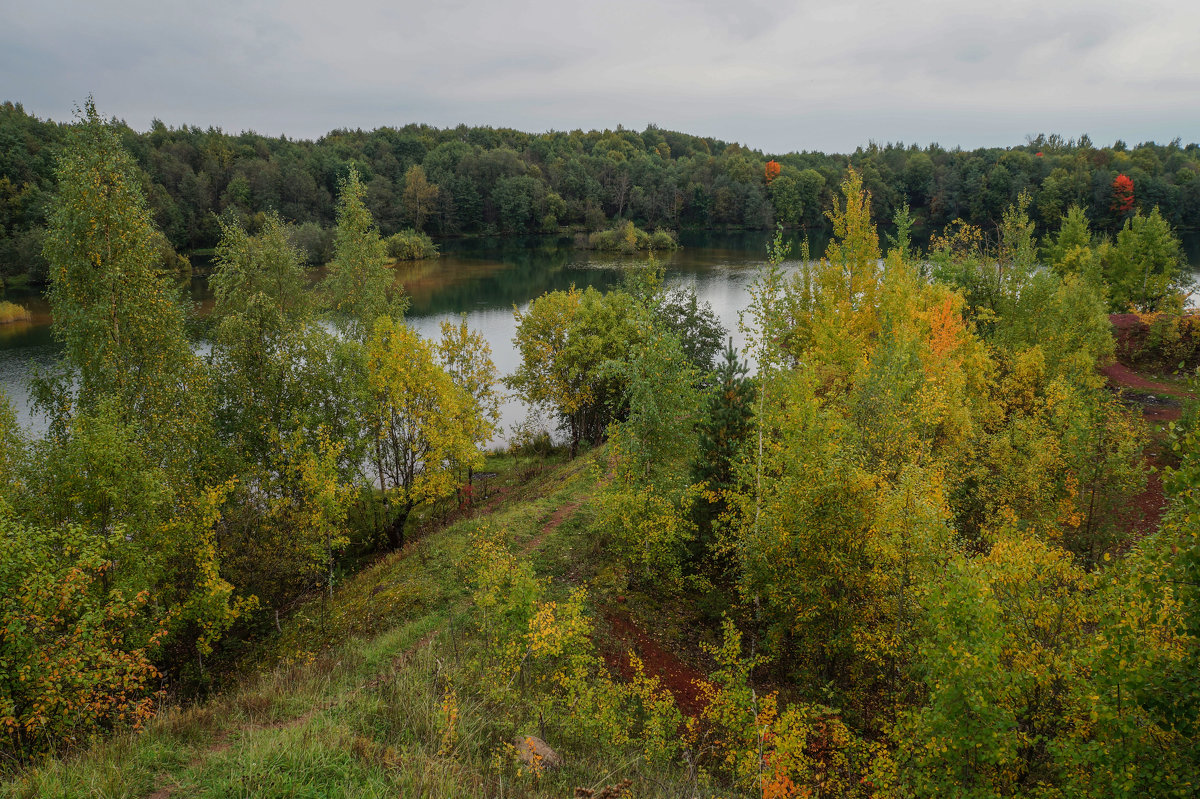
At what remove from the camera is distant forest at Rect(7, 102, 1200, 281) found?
88.9m

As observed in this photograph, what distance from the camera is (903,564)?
482 inches

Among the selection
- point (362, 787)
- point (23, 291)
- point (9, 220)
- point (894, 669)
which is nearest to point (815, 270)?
point (894, 669)

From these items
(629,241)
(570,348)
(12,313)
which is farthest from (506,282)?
(570,348)

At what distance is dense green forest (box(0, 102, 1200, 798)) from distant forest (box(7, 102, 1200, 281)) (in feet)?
206

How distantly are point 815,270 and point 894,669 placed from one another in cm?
2431

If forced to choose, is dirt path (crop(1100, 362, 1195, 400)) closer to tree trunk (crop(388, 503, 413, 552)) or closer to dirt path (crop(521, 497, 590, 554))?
dirt path (crop(521, 497, 590, 554))

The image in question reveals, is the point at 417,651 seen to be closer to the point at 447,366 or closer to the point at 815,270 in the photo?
the point at 447,366

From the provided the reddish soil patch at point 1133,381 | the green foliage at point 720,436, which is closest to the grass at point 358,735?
the green foliage at point 720,436

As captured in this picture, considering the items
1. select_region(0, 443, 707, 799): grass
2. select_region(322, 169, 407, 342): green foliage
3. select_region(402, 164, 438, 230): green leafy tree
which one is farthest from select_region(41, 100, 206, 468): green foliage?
select_region(402, 164, 438, 230): green leafy tree

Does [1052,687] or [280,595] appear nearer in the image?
[1052,687]

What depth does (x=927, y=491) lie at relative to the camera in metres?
14.5

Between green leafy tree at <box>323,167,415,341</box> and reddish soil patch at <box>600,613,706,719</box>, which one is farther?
green leafy tree at <box>323,167,415,341</box>

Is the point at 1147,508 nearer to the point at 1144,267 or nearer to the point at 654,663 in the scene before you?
the point at 654,663

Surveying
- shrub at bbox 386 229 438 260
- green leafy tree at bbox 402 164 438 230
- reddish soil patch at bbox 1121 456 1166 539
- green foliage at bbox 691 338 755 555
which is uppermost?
green leafy tree at bbox 402 164 438 230
